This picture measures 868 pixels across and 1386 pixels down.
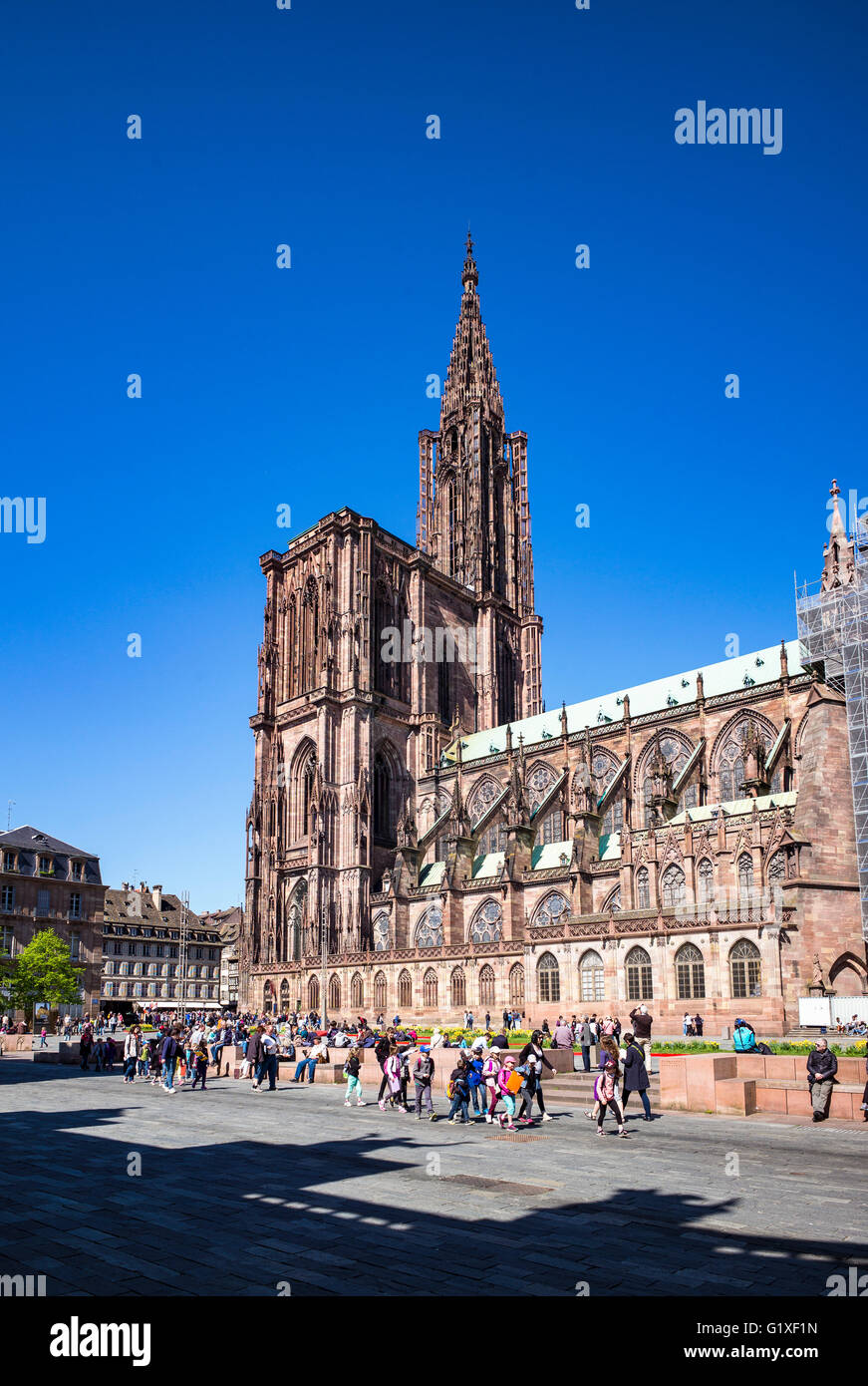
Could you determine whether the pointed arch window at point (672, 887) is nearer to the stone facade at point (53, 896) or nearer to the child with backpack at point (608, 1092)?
the child with backpack at point (608, 1092)

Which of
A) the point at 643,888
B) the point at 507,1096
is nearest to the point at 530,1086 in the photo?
the point at 507,1096

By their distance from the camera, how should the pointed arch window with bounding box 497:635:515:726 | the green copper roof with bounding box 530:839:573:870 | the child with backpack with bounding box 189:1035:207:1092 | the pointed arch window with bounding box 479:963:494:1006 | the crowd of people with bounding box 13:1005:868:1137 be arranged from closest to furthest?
1. the crowd of people with bounding box 13:1005:868:1137
2. the child with backpack with bounding box 189:1035:207:1092
3. the pointed arch window with bounding box 479:963:494:1006
4. the green copper roof with bounding box 530:839:573:870
5. the pointed arch window with bounding box 497:635:515:726

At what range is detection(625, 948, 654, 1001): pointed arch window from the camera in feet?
134

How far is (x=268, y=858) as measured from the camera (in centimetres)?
7094

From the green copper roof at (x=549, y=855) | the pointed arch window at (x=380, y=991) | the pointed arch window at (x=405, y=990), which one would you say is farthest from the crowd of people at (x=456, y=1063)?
Result: the pointed arch window at (x=380, y=991)

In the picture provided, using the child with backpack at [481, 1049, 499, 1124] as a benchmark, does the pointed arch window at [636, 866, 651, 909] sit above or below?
above

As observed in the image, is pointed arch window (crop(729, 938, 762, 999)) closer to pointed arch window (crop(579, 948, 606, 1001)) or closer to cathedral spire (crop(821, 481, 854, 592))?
pointed arch window (crop(579, 948, 606, 1001))

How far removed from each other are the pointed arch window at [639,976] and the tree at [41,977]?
37.3 m

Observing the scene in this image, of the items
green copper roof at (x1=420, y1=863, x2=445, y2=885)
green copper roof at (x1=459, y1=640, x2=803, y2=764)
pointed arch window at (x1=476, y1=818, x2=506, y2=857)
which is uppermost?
green copper roof at (x1=459, y1=640, x2=803, y2=764)

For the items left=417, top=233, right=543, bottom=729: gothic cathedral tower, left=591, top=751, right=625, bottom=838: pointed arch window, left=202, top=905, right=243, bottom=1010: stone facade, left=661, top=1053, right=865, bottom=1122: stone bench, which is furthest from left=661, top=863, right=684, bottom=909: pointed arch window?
left=202, top=905, right=243, bottom=1010: stone facade

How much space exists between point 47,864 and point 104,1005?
23.3 metres

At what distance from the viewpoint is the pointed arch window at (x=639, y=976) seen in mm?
40781

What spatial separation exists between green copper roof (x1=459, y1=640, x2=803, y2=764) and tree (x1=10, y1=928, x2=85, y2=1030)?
2920 cm

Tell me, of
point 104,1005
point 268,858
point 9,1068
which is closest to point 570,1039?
point 9,1068
